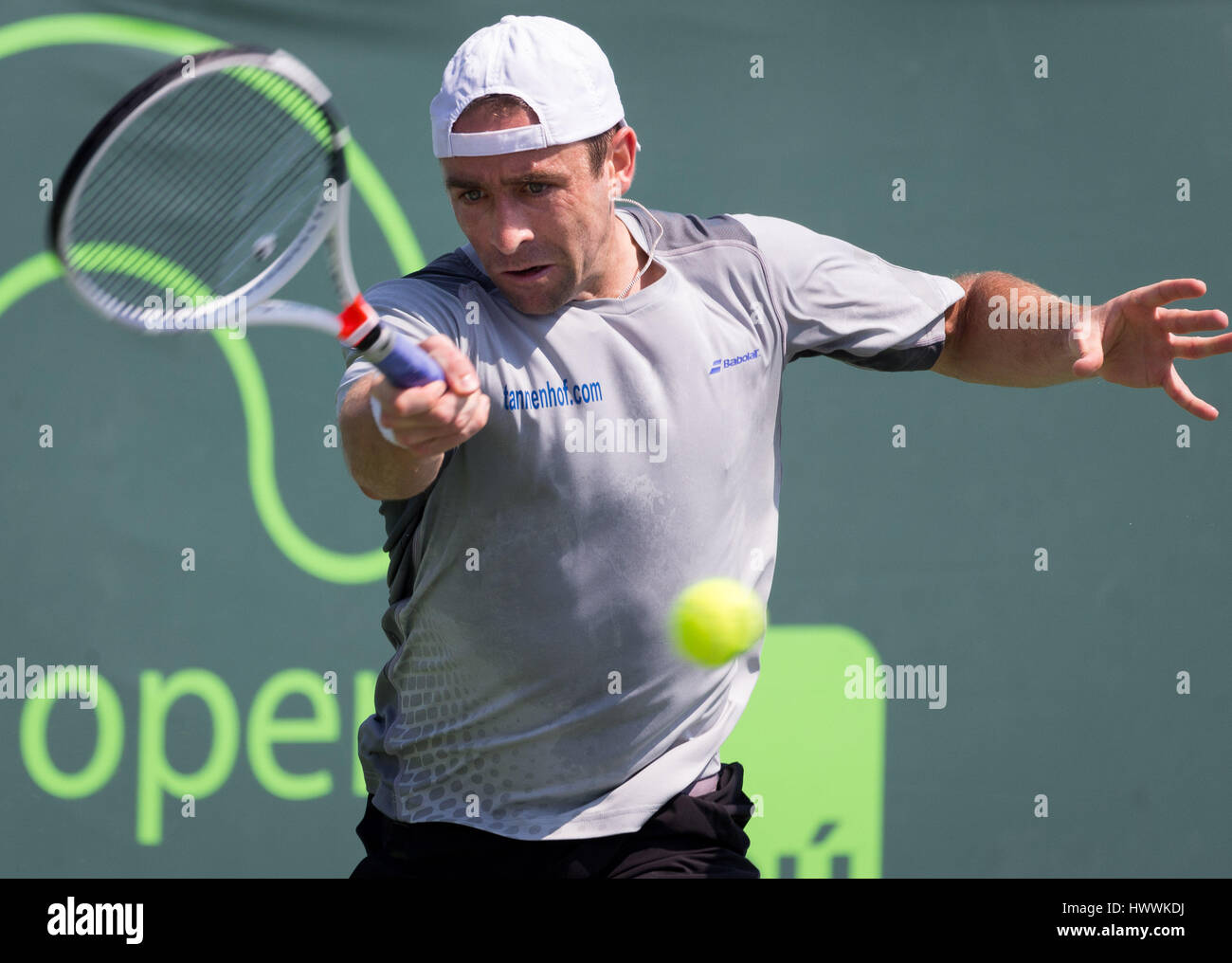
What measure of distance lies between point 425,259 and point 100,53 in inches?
39.6

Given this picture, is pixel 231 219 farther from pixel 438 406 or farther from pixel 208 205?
pixel 438 406

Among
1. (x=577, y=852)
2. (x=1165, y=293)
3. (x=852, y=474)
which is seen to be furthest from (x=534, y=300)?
(x=852, y=474)

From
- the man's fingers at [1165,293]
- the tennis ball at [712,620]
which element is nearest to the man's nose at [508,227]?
the tennis ball at [712,620]

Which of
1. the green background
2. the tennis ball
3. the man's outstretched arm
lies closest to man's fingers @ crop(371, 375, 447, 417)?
the tennis ball

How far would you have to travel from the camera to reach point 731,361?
9.15ft

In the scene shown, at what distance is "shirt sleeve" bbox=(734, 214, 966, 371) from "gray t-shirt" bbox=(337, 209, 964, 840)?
11 cm

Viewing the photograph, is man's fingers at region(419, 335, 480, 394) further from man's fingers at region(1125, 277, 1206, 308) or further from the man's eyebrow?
man's fingers at region(1125, 277, 1206, 308)

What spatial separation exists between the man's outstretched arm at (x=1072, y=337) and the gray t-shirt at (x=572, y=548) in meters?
0.54

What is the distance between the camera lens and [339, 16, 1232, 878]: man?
2.56 metres

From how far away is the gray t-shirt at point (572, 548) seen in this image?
258 centimetres

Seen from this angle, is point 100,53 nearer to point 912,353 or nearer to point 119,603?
point 119,603

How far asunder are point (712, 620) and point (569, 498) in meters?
0.37

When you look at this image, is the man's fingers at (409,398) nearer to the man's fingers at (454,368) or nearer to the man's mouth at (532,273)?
the man's fingers at (454,368)
